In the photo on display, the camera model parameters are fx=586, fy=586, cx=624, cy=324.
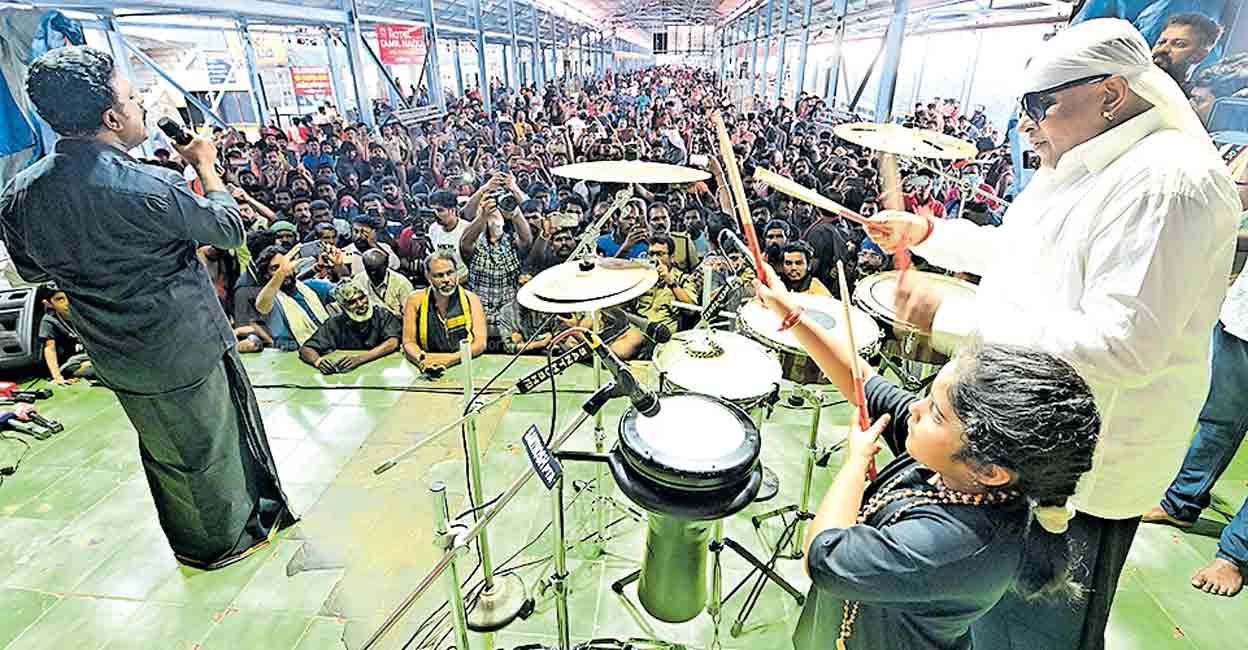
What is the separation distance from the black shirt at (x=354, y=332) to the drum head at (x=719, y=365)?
10.4ft

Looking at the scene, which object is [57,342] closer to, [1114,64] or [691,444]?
[691,444]

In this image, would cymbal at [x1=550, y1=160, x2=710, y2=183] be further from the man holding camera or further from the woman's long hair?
the man holding camera

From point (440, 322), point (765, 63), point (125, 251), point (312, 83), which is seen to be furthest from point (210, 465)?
point (765, 63)

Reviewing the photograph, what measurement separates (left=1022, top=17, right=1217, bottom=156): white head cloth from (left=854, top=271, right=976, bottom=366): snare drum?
133cm

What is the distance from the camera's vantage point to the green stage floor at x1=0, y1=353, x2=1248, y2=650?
94.9 inches

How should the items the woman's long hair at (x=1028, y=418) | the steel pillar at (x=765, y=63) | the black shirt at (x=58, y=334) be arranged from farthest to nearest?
the steel pillar at (x=765, y=63), the black shirt at (x=58, y=334), the woman's long hair at (x=1028, y=418)

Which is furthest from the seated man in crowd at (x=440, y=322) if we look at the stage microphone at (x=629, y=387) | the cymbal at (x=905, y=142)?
the stage microphone at (x=629, y=387)

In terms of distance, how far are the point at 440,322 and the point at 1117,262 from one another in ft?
13.5

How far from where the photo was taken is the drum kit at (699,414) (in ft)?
4.35

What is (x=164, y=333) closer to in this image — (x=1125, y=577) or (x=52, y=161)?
(x=52, y=161)

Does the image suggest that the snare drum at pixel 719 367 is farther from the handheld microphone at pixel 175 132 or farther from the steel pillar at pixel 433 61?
the steel pillar at pixel 433 61

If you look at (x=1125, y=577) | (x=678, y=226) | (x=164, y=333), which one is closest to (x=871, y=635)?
(x=1125, y=577)

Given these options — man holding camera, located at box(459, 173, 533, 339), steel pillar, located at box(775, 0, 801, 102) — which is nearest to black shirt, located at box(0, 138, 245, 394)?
man holding camera, located at box(459, 173, 533, 339)

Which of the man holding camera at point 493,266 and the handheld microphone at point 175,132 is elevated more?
the handheld microphone at point 175,132
